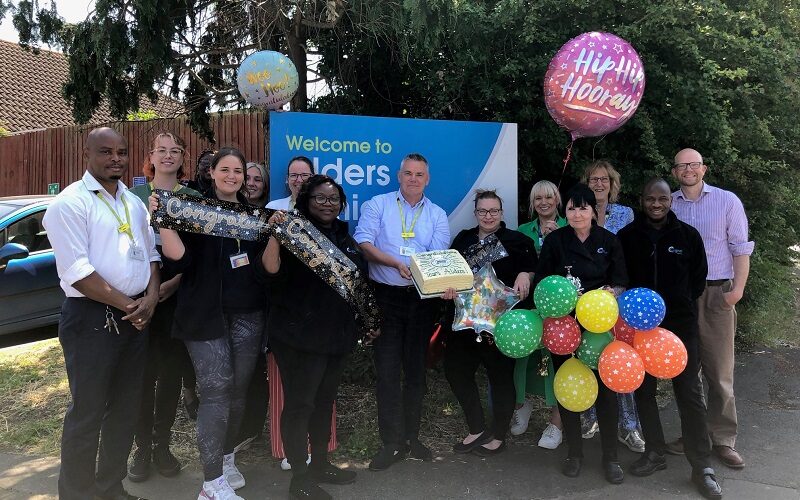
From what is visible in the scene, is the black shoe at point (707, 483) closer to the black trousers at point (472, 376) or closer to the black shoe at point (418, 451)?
the black trousers at point (472, 376)

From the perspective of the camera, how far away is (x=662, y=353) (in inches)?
120

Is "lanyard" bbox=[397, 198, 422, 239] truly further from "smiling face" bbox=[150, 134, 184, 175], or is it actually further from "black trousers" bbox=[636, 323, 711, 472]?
"black trousers" bbox=[636, 323, 711, 472]

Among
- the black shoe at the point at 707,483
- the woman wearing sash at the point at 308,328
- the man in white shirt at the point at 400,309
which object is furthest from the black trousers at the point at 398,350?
the black shoe at the point at 707,483

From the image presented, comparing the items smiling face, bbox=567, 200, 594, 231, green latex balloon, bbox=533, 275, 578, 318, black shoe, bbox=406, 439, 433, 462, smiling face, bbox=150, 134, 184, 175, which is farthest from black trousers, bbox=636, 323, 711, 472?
smiling face, bbox=150, 134, 184, 175

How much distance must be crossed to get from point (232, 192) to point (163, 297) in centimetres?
73

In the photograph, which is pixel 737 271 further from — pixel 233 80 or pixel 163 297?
pixel 233 80

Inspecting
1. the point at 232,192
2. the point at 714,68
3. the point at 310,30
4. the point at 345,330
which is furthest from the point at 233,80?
the point at 714,68

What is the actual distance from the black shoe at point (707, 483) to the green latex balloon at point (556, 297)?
1.24 meters

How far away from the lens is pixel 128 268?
2.75 m

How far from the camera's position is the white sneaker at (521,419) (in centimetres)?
406

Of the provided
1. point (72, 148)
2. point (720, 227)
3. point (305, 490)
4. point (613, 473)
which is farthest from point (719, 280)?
point (72, 148)

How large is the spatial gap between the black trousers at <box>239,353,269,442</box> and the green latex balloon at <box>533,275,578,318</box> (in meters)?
1.78

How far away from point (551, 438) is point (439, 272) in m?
1.59

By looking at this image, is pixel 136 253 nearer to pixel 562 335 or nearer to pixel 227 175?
pixel 227 175
